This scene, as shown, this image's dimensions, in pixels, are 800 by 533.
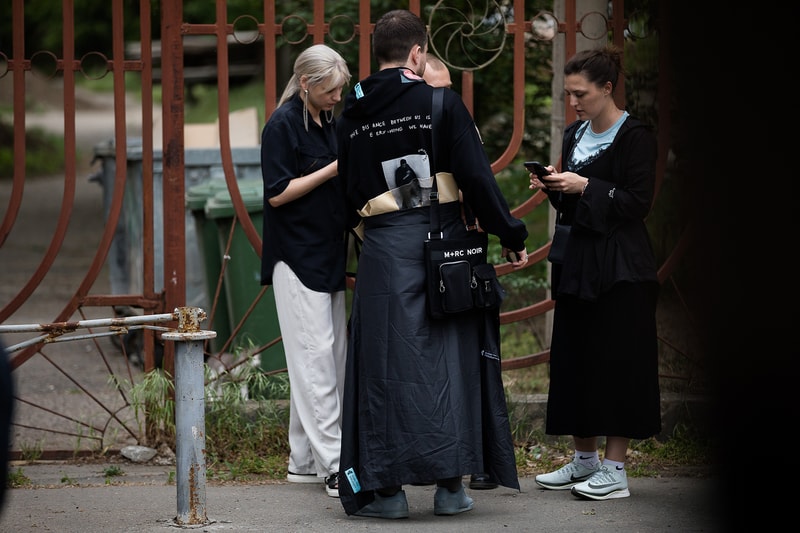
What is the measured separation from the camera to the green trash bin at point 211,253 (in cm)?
635

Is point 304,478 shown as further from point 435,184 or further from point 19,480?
point 435,184

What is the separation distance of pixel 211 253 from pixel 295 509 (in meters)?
2.76

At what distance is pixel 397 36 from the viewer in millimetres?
3684

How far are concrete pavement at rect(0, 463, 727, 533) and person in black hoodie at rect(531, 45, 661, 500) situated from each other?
205 millimetres

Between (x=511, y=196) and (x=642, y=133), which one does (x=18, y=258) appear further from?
(x=642, y=133)

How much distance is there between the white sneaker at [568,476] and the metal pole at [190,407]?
1421mm

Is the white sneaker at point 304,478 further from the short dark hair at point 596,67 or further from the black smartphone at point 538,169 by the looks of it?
the short dark hair at point 596,67

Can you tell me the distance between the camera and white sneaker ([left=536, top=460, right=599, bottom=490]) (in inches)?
166

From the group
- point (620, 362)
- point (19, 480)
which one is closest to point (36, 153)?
point (19, 480)

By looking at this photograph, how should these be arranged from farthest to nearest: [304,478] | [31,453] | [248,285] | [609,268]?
[248,285], [31,453], [304,478], [609,268]

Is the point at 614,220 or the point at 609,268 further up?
the point at 614,220

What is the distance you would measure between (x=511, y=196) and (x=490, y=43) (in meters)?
1.04

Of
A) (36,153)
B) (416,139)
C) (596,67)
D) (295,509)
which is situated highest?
(36,153)

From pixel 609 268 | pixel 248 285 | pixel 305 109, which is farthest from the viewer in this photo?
pixel 248 285
